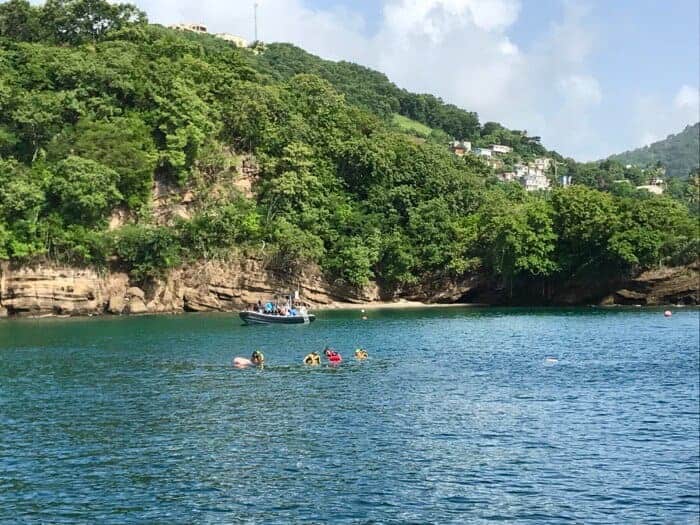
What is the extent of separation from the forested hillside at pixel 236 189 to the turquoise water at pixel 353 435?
105 feet

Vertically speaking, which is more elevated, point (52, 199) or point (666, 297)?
point (52, 199)

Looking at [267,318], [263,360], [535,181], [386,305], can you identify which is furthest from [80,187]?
[535,181]

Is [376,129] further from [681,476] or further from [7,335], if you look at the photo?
[681,476]

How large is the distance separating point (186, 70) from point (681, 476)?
88.1 meters

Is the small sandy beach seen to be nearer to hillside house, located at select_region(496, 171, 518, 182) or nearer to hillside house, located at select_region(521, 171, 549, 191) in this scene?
hillside house, located at select_region(496, 171, 518, 182)

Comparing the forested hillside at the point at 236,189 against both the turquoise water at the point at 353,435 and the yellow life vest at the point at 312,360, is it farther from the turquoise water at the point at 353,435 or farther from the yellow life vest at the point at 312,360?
the yellow life vest at the point at 312,360

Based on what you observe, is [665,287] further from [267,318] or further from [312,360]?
[312,360]

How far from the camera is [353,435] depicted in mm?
30094

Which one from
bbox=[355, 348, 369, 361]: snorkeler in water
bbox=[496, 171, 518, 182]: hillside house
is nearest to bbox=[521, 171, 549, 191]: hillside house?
bbox=[496, 171, 518, 182]: hillside house

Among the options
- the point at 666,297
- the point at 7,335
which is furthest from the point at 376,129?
the point at 7,335

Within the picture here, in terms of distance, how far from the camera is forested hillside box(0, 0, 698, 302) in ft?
283

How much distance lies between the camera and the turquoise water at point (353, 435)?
22406 millimetres

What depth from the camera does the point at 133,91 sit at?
314ft

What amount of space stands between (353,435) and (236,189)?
72.0 metres
